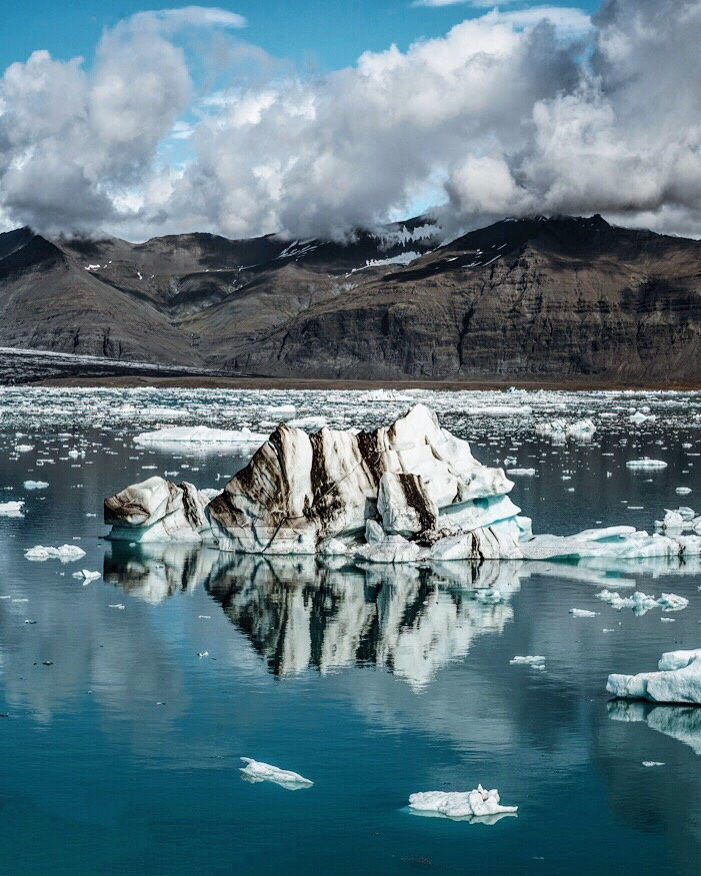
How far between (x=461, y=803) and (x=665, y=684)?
3.63 meters

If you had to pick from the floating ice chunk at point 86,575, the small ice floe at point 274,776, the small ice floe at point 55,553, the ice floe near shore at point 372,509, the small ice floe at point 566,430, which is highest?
the small ice floe at point 566,430

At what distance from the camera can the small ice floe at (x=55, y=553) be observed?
65.2ft

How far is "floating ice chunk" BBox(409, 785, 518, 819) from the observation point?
372 inches

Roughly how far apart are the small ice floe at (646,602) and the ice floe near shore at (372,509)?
3519 mm

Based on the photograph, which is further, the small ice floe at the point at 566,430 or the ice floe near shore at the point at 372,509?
the small ice floe at the point at 566,430

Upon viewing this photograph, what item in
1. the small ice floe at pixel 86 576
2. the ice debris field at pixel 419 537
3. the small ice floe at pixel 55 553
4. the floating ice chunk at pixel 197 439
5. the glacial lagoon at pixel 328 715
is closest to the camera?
the glacial lagoon at pixel 328 715

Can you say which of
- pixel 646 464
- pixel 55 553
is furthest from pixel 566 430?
pixel 55 553

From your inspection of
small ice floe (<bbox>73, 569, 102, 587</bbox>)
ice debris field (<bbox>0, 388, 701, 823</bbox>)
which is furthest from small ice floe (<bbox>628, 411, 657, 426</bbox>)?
small ice floe (<bbox>73, 569, 102, 587</bbox>)

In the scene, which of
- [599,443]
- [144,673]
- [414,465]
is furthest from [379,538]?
[599,443]

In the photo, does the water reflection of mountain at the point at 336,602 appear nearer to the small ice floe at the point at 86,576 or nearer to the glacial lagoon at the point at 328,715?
the glacial lagoon at the point at 328,715

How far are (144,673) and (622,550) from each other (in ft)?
34.4

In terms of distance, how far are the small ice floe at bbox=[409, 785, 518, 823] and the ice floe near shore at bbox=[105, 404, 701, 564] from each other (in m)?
10.1

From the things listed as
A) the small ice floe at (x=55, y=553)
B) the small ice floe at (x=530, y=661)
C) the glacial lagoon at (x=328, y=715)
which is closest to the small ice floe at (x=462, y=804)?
the glacial lagoon at (x=328, y=715)

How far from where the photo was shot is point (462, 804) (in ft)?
31.2
